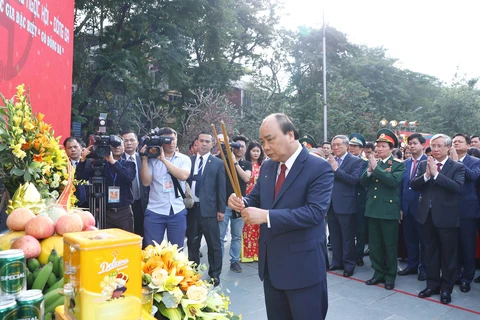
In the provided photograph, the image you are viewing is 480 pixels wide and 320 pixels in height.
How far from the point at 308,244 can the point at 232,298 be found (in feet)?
7.05

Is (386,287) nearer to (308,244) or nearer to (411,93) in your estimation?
(308,244)

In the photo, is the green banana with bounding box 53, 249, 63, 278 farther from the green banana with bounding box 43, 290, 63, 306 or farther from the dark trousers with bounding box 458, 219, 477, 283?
the dark trousers with bounding box 458, 219, 477, 283

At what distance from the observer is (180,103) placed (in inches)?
667

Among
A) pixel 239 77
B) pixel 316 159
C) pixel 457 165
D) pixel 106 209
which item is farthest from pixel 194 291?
pixel 239 77

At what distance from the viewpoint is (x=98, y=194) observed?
140 inches

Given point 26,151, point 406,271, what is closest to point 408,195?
point 406,271

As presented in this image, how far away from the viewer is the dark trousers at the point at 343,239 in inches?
195

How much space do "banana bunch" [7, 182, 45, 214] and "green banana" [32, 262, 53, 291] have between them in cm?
53

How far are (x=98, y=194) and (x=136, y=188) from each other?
34.3 inches

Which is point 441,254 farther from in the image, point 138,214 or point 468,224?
point 138,214

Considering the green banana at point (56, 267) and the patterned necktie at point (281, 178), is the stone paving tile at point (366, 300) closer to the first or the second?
the patterned necktie at point (281, 178)

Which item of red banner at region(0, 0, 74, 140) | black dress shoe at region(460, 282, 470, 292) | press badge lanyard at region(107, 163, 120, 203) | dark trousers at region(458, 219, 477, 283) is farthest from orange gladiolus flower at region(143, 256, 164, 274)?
black dress shoe at region(460, 282, 470, 292)

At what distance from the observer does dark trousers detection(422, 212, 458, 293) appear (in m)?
3.98

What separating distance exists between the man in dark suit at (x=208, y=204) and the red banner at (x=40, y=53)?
175 centimetres
